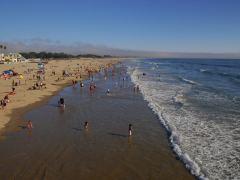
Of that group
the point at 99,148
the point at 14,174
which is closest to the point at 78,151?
the point at 99,148

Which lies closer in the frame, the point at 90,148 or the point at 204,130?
the point at 90,148

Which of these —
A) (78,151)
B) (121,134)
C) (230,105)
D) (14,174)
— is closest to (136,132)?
(121,134)

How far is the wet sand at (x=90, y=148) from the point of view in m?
14.6

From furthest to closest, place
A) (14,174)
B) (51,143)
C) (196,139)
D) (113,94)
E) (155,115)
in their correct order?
Answer: (113,94), (155,115), (196,139), (51,143), (14,174)

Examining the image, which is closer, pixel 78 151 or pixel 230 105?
pixel 78 151

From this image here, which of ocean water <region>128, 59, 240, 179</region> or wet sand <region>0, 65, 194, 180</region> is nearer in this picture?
wet sand <region>0, 65, 194, 180</region>

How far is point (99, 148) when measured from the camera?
707 inches

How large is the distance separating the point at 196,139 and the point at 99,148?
6457mm

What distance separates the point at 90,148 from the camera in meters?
17.9

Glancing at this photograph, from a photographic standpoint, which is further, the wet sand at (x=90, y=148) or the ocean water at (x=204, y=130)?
the ocean water at (x=204, y=130)

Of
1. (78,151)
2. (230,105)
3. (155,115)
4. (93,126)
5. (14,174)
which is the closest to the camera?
(14,174)

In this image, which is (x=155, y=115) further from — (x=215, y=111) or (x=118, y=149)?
(x=118, y=149)

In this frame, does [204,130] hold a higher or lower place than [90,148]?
higher

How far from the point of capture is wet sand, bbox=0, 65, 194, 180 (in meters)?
14.6
